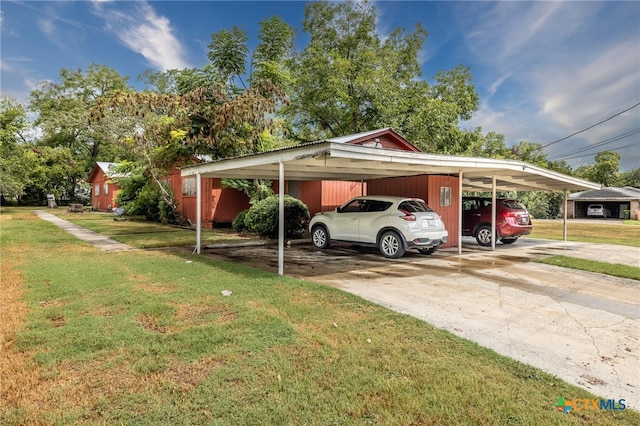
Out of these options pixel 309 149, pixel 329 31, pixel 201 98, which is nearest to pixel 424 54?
pixel 329 31

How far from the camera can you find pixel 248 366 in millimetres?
3109

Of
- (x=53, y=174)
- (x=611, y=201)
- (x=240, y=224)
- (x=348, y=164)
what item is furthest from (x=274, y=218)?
(x=611, y=201)

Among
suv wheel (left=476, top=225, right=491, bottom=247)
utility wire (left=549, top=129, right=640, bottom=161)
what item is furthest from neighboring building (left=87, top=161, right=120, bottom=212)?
utility wire (left=549, top=129, right=640, bottom=161)

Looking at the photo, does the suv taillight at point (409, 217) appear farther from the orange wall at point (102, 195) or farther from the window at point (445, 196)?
the orange wall at point (102, 195)

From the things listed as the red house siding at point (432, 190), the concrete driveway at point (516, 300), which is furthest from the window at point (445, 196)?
the concrete driveway at point (516, 300)

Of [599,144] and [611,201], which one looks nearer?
[611,201]

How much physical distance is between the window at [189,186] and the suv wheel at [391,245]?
37.5ft

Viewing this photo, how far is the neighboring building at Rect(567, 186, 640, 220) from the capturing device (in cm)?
3700

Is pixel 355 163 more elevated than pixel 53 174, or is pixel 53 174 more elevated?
pixel 53 174

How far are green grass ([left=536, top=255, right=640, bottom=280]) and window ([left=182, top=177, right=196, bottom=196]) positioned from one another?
14745 millimetres

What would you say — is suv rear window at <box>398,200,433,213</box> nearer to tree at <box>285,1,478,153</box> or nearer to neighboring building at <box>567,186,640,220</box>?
tree at <box>285,1,478,153</box>

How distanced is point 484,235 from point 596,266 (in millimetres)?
4050

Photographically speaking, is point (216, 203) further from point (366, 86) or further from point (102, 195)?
point (102, 195)

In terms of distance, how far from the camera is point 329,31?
22.1m
